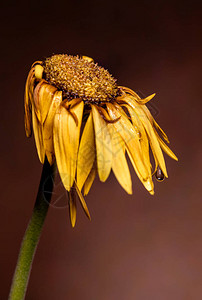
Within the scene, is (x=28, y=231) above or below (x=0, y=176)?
above

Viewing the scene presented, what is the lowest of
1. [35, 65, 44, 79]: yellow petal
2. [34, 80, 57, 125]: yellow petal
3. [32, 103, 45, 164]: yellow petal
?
[32, 103, 45, 164]: yellow petal

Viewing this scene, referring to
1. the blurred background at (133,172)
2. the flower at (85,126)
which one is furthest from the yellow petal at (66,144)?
the blurred background at (133,172)

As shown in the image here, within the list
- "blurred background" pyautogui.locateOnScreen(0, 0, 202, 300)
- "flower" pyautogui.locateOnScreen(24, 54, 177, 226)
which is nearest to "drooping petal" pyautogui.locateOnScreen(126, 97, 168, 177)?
"flower" pyautogui.locateOnScreen(24, 54, 177, 226)

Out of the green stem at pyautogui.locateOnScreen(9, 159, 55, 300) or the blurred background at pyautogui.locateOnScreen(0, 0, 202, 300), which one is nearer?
the green stem at pyautogui.locateOnScreen(9, 159, 55, 300)

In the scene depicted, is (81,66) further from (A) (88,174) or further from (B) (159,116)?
(B) (159,116)

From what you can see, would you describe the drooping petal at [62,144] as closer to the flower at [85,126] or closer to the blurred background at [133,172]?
the flower at [85,126]

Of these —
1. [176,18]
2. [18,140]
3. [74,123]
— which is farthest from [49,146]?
[176,18]

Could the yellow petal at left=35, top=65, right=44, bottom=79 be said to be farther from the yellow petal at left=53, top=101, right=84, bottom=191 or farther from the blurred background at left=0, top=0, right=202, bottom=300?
the blurred background at left=0, top=0, right=202, bottom=300

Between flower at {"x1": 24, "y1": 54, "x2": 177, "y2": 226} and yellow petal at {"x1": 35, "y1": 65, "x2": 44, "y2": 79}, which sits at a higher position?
yellow petal at {"x1": 35, "y1": 65, "x2": 44, "y2": 79}

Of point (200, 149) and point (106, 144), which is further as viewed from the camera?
point (200, 149)
